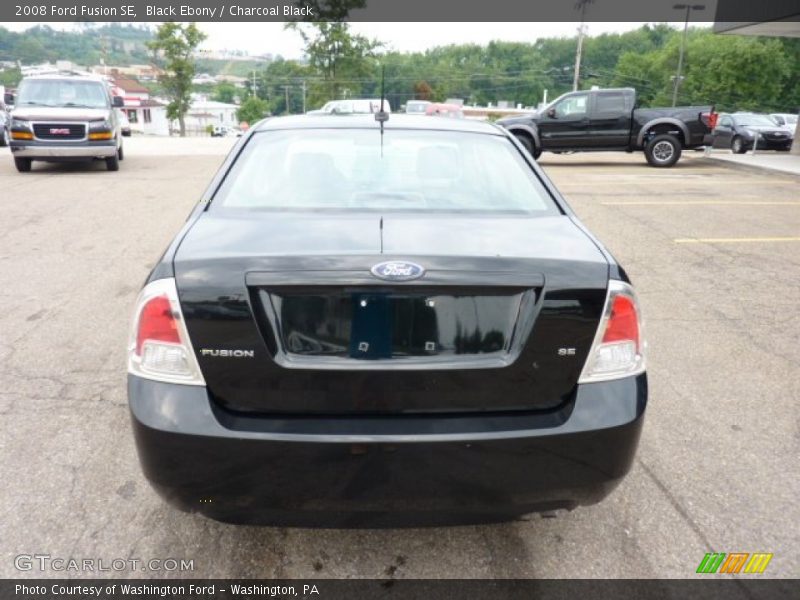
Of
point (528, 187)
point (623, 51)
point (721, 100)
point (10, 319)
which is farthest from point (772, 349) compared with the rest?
point (623, 51)

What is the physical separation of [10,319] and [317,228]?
3746mm

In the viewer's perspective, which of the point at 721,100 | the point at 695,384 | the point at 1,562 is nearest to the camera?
the point at 1,562

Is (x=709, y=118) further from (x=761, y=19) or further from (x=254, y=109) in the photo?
(x=254, y=109)

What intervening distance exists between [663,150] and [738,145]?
7.41 m

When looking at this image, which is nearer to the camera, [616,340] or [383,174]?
[616,340]

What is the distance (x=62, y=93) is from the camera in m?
14.1

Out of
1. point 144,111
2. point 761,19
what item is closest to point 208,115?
point 144,111

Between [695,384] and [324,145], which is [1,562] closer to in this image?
[324,145]

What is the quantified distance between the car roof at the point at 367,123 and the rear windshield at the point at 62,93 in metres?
12.6

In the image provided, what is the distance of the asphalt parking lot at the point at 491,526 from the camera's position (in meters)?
2.50

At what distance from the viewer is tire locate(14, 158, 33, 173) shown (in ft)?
44.8

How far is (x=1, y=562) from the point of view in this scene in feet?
7.91

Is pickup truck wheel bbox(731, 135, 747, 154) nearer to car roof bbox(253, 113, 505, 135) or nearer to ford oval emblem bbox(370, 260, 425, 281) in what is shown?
car roof bbox(253, 113, 505, 135)

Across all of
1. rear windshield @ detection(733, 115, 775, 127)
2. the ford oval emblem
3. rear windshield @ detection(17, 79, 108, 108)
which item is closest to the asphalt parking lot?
the ford oval emblem
